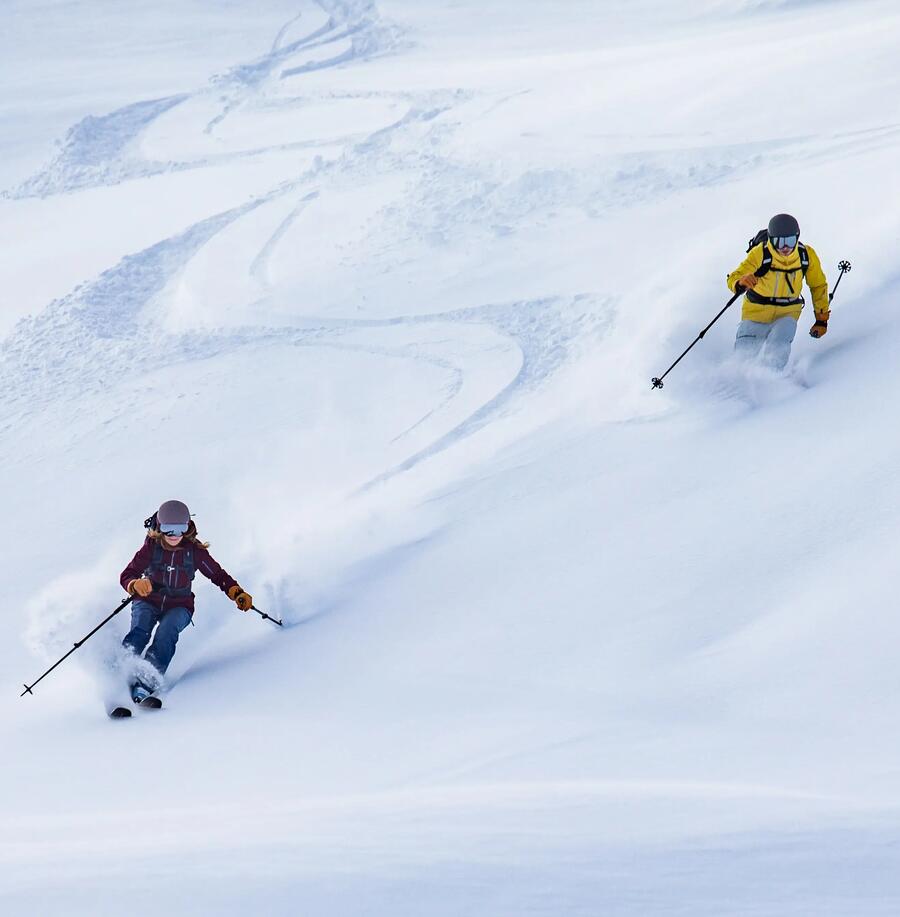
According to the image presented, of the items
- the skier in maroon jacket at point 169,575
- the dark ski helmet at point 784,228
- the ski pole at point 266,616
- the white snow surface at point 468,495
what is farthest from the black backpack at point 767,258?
the skier in maroon jacket at point 169,575

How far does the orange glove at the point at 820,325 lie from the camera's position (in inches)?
321

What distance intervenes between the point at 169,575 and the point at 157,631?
378 millimetres

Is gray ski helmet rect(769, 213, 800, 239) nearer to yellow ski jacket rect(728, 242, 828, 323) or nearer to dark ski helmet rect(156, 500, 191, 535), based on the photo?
yellow ski jacket rect(728, 242, 828, 323)

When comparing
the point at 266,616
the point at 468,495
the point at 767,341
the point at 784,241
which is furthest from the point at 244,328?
the point at 784,241

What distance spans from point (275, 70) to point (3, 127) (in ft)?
16.3

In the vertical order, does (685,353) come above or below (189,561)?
above

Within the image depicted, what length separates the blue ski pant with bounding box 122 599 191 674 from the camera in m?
7.02

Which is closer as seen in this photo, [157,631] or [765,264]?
[157,631]

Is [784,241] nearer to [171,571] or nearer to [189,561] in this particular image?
[189,561]

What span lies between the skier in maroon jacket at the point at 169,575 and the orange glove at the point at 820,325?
14.3 feet

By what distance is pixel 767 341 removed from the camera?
27.0 ft

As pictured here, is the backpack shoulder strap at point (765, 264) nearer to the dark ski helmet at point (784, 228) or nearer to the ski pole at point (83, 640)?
the dark ski helmet at point (784, 228)

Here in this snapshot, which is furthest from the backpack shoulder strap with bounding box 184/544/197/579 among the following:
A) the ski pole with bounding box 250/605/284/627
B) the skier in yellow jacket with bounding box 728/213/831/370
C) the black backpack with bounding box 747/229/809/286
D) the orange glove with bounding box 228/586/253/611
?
the black backpack with bounding box 747/229/809/286

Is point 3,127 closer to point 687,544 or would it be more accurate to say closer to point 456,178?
point 456,178
